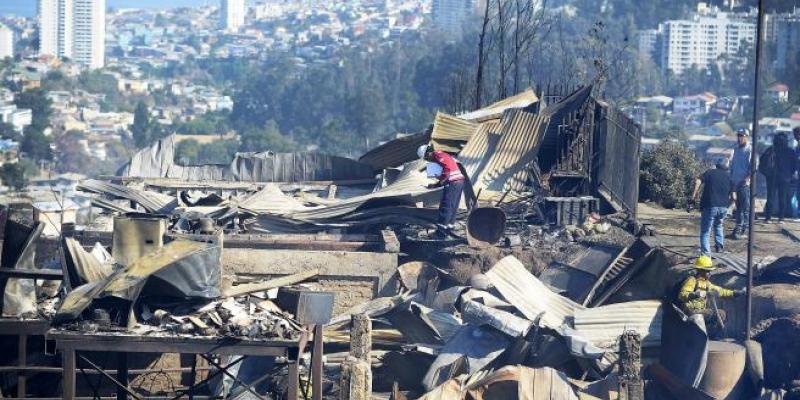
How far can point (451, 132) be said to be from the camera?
65.8ft

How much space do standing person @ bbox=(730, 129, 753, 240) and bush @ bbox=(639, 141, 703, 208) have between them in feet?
9.48

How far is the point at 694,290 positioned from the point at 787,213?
17.3 ft

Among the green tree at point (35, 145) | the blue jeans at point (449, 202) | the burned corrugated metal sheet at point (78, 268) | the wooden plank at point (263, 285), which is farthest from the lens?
the green tree at point (35, 145)

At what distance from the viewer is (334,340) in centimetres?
1452

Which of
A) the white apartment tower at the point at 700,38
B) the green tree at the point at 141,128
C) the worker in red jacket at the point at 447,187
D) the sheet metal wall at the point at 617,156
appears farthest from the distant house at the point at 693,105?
the worker in red jacket at the point at 447,187

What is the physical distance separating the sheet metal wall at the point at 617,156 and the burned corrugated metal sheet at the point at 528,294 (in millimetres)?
3043

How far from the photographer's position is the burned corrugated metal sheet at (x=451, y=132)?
782 inches

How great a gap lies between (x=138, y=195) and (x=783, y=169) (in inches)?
336

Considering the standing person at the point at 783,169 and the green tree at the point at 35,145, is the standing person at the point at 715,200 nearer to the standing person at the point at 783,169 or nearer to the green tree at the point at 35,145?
the standing person at the point at 783,169

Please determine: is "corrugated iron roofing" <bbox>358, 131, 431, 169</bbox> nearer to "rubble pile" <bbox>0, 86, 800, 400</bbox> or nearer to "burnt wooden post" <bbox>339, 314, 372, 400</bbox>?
"rubble pile" <bbox>0, 86, 800, 400</bbox>

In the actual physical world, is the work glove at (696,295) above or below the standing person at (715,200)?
below

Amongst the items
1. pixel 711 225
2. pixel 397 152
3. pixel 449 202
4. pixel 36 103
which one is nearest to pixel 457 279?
pixel 449 202

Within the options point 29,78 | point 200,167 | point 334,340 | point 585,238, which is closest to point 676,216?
point 585,238

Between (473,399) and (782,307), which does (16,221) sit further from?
(782,307)
